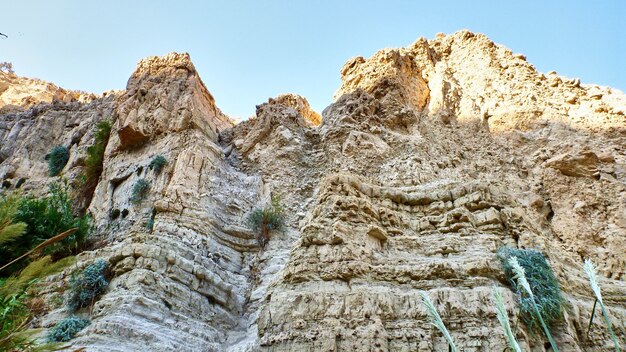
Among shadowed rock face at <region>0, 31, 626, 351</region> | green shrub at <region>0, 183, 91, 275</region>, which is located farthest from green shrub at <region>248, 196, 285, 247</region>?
green shrub at <region>0, 183, 91, 275</region>

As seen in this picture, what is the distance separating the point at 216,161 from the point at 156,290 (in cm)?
664

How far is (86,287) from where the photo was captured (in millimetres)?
10227

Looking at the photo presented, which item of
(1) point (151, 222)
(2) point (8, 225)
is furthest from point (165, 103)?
(2) point (8, 225)

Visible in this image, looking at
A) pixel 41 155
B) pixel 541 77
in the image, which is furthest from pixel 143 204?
pixel 541 77

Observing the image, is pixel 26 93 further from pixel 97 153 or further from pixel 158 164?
pixel 158 164

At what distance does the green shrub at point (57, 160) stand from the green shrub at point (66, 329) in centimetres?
1380

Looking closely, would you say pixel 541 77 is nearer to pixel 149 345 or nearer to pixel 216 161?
pixel 216 161

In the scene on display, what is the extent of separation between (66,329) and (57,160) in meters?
14.6

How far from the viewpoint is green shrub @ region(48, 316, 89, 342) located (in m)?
8.81

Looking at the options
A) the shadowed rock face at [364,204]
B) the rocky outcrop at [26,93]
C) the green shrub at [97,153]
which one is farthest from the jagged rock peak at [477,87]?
the rocky outcrop at [26,93]

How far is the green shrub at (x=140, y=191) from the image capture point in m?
14.5

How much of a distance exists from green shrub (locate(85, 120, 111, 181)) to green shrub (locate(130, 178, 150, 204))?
16.4 feet

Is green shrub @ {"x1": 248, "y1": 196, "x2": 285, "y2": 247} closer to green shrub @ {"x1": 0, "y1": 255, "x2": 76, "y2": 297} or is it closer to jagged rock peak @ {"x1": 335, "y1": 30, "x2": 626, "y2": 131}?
jagged rock peak @ {"x1": 335, "y1": 30, "x2": 626, "y2": 131}

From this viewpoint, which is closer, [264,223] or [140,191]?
[264,223]
